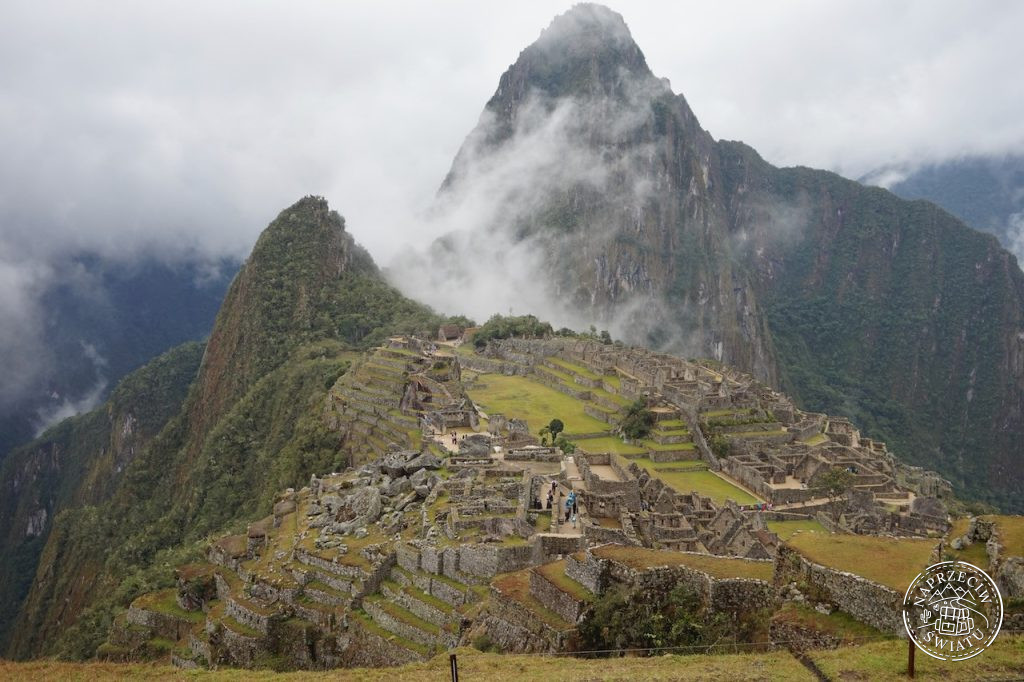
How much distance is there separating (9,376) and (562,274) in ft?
321

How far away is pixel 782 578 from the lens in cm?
1218

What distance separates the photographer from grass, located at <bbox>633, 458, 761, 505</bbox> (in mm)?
42125

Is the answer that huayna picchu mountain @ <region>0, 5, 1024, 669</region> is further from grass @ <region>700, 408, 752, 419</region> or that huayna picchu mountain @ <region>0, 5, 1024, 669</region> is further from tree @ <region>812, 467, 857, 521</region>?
grass @ <region>700, 408, 752, 419</region>

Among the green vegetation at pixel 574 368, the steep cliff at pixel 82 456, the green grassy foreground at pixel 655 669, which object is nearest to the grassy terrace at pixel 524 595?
the green grassy foreground at pixel 655 669

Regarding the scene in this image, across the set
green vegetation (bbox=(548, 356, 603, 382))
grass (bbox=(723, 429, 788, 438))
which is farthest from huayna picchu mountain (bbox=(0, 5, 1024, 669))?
green vegetation (bbox=(548, 356, 603, 382))

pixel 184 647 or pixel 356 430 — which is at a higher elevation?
pixel 356 430

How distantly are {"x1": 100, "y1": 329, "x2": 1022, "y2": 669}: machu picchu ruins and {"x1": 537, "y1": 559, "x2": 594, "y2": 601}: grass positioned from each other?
47 millimetres

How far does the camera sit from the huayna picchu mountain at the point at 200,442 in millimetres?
59125

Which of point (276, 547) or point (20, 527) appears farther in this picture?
point (20, 527)

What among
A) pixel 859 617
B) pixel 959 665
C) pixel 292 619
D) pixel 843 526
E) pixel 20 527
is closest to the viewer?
pixel 959 665

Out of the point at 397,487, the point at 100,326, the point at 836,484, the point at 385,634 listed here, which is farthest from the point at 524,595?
the point at 100,326

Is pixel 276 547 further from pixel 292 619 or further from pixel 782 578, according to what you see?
pixel 782 578

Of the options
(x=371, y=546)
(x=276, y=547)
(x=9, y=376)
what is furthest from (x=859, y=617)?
(x=9, y=376)

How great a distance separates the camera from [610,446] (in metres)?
49.2
